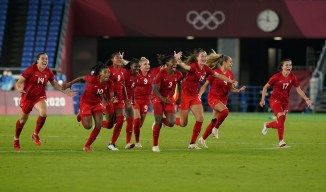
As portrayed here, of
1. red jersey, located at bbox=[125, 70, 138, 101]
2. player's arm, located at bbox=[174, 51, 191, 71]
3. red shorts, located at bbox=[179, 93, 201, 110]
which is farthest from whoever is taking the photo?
red jersey, located at bbox=[125, 70, 138, 101]

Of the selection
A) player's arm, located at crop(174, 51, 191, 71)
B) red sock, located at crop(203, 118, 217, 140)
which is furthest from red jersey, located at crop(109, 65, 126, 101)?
red sock, located at crop(203, 118, 217, 140)

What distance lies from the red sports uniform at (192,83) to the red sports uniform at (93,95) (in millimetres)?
1964

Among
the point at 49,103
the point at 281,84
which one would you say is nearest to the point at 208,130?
the point at 281,84

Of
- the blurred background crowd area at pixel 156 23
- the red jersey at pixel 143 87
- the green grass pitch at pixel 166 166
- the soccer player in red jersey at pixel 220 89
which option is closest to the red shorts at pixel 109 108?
the green grass pitch at pixel 166 166

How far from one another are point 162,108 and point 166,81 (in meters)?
0.72

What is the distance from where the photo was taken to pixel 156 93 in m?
22.1

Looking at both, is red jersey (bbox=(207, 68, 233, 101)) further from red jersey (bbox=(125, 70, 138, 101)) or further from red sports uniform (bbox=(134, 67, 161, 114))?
red jersey (bbox=(125, 70, 138, 101))

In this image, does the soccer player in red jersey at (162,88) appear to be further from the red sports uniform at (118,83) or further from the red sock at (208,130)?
the red sock at (208,130)

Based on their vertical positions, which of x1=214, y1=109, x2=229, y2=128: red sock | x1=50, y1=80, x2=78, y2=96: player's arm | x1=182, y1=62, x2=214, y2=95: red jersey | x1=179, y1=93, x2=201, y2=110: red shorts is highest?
x1=182, y1=62, x2=214, y2=95: red jersey

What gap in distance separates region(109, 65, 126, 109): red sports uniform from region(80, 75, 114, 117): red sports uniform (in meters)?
0.80

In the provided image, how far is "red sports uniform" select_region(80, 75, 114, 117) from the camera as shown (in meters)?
22.1

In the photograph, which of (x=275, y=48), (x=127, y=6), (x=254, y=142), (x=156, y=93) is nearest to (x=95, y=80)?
(x=156, y=93)

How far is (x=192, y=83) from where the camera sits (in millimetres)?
23328

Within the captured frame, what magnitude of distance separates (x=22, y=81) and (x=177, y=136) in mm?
7769
